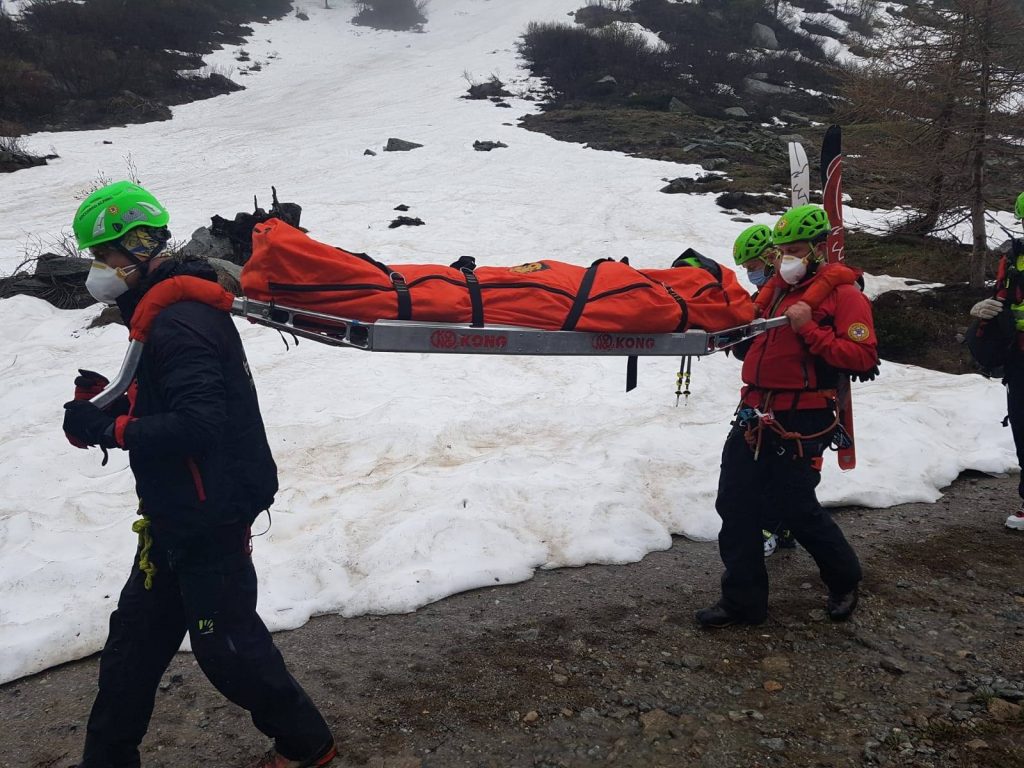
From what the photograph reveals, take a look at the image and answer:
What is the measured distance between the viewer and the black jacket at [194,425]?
2605 mm

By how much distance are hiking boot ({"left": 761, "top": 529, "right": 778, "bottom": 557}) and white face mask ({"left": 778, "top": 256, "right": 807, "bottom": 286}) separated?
2.18 metres

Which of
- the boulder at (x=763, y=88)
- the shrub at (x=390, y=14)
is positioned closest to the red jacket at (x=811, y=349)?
the boulder at (x=763, y=88)

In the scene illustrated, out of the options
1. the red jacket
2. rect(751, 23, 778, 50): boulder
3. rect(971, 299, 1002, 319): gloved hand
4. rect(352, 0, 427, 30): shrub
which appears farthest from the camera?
rect(352, 0, 427, 30): shrub

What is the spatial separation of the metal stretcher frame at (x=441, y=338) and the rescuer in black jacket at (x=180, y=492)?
0.60 feet

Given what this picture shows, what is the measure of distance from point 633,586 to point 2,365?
30.0 feet

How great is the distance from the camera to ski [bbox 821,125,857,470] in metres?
4.44

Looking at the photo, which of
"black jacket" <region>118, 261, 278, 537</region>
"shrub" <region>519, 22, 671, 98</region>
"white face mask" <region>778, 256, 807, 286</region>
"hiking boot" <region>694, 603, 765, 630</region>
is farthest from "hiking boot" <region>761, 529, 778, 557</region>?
"shrub" <region>519, 22, 671, 98</region>

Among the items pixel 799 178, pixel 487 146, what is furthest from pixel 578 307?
pixel 487 146

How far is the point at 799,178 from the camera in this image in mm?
5641

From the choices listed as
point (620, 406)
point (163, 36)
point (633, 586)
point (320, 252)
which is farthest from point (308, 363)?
point (163, 36)

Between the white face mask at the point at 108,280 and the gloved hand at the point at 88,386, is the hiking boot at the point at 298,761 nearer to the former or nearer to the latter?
the gloved hand at the point at 88,386

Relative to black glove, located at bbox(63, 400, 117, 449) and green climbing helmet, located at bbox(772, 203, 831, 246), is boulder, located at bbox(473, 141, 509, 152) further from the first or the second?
black glove, located at bbox(63, 400, 117, 449)

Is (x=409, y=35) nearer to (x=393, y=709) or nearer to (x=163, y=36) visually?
(x=163, y=36)

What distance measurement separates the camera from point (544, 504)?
19.0ft
